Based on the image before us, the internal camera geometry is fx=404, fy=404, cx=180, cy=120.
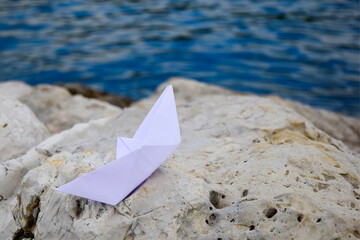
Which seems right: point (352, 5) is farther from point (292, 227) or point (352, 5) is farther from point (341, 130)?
point (292, 227)

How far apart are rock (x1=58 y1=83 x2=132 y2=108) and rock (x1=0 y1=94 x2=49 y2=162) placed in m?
2.58

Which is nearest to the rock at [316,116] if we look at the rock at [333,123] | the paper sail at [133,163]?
the rock at [333,123]

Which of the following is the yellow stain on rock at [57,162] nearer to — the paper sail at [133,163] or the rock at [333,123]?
the paper sail at [133,163]

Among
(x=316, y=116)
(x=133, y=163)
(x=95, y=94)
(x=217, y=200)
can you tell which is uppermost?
(x=133, y=163)

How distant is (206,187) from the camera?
1648 millimetres

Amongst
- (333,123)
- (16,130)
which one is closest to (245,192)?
(16,130)

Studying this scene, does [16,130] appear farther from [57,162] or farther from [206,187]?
[206,187]

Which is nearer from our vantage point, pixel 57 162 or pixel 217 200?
pixel 217 200

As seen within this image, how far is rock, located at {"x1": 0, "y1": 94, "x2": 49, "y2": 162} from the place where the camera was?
2223 millimetres

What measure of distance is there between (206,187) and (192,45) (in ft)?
17.4

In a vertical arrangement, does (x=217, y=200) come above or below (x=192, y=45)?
above

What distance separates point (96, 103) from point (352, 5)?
625cm

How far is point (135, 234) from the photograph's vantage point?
1527 millimetres

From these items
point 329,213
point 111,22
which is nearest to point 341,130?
point 329,213
